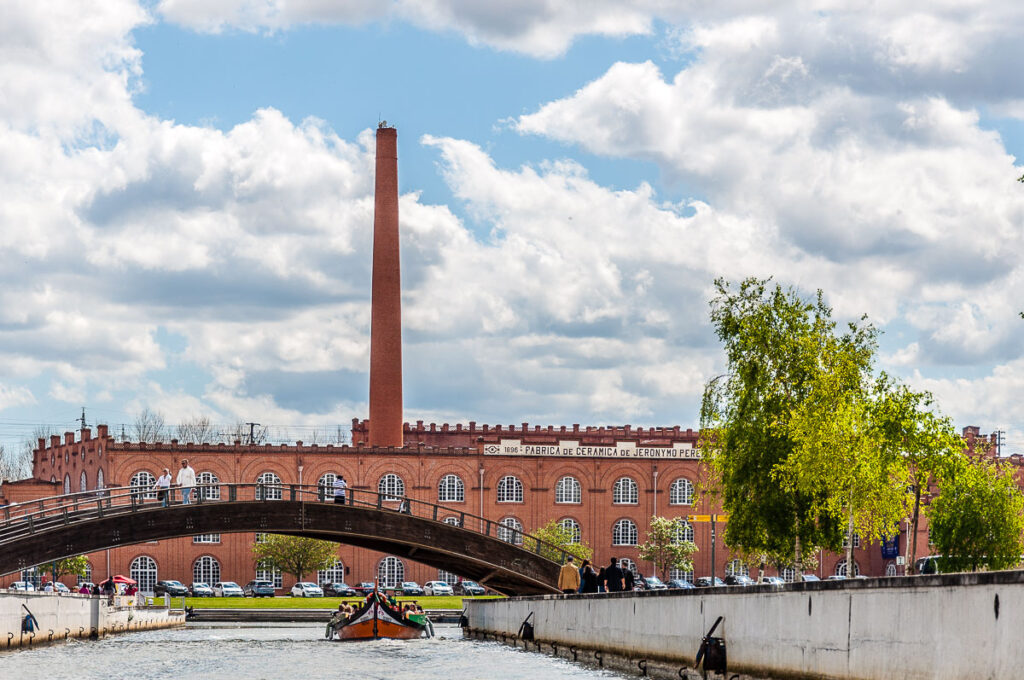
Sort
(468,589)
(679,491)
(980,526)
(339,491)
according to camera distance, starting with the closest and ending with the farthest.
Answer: (339,491) → (980,526) → (468,589) → (679,491)

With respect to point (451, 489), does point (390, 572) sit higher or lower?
lower

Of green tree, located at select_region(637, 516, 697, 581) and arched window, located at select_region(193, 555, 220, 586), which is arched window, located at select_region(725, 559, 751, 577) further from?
arched window, located at select_region(193, 555, 220, 586)

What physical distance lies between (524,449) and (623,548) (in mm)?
9987

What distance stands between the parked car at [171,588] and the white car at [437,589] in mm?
15695

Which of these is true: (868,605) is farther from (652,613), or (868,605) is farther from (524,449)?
(524,449)

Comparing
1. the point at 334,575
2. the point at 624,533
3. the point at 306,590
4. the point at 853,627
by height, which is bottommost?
the point at 306,590

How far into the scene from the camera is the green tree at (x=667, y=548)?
103312 mm

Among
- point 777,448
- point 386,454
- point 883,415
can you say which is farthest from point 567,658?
point 386,454

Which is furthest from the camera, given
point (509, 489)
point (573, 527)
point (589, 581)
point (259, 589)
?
point (573, 527)

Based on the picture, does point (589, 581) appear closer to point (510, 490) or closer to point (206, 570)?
point (510, 490)

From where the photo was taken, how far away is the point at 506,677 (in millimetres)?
30734

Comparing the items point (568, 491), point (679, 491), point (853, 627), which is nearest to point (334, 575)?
point (568, 491)

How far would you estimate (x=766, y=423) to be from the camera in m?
48.5

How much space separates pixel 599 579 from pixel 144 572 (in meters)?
66.7
